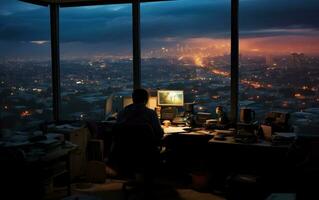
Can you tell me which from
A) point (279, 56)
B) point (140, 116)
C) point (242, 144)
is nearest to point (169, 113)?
point (140, 116)

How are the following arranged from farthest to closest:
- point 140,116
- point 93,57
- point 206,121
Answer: point 93,57 → point 206,121 → point 140,116

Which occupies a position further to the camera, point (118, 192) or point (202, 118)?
point (202, 118)

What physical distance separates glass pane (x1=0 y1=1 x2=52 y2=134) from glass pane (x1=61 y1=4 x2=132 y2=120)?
1.03 feet

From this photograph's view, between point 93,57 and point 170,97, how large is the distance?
5.27ft

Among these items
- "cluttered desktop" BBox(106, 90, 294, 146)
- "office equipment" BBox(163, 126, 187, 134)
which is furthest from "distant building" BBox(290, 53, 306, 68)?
"office equipment" BBox(163, 126, 187, 134)

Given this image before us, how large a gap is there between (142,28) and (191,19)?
2.69 feet

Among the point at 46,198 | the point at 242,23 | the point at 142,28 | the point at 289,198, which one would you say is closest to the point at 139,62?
the point at 142,28

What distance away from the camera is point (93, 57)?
655 cm

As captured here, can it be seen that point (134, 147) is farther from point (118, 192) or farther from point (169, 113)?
point (169, 113)

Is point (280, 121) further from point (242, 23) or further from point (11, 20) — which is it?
point (11, 20)

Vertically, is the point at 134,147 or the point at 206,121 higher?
the point at 206,121

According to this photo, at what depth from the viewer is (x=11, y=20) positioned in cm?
586

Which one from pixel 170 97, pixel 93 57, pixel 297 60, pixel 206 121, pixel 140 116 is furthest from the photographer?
pixel 93 57

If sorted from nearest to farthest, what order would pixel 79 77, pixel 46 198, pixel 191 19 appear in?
pixel 46 198
pixel 191 19
pixel 79 77
